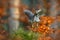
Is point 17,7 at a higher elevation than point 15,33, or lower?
higher

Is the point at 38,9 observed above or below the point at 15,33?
above

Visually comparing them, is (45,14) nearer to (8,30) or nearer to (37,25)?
(37,25)

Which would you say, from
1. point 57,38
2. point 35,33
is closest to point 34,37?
point 35,33

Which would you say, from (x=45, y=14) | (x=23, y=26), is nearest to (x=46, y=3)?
(x=45, y=14)

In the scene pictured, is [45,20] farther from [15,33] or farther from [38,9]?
A: [15,33]

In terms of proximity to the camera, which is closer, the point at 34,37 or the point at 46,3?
the point at 34,37

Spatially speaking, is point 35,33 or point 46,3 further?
point 46,3

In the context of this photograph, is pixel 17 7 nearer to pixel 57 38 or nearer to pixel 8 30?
pixel 8 30
